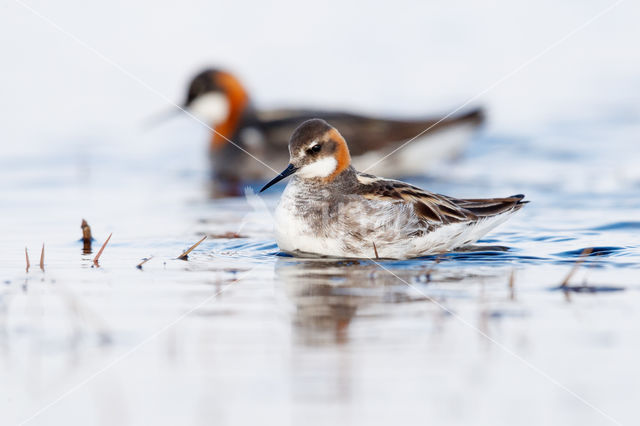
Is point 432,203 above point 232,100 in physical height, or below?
below

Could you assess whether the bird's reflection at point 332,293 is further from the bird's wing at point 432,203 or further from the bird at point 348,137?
the bird at point 348,137

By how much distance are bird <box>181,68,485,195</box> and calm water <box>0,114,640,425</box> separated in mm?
3462

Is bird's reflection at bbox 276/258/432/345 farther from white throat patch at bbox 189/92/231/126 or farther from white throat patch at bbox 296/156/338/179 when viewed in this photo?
white throat patch at bbox 189/92/231/126

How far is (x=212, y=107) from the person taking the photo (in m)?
15.2

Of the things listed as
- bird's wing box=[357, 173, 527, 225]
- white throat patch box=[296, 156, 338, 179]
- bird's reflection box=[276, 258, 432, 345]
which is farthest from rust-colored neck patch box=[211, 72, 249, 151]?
bird's reflection box=[276, 258, 432, 345]

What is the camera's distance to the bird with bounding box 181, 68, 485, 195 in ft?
45.2

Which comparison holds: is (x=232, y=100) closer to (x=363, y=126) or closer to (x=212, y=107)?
(x=212, y=107)

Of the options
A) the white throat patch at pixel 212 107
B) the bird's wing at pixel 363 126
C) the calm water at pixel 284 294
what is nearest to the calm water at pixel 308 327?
the calm water at pixel 284 294

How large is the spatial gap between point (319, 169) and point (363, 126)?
5.41m

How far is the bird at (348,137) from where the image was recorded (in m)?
13.8

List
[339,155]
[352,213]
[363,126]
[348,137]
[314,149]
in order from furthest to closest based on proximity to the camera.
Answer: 1. [363,126]
2. [348,137]
3. [339,155]
4. [314,149]
5. [352,213]

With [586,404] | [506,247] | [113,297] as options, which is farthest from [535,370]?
[506,247]

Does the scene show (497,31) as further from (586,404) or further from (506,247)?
(586,404)

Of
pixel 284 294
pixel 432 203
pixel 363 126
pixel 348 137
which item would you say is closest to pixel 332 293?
pixel 284 294
